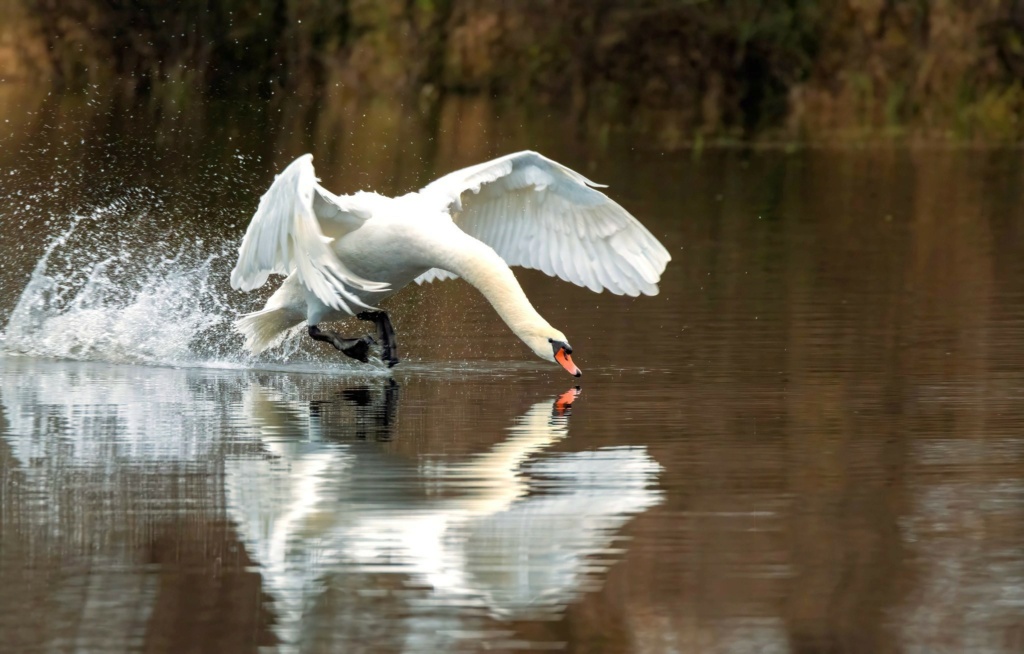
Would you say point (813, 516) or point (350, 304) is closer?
point (813, 516)

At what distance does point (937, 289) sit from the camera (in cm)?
1450

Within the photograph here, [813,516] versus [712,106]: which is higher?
[712,106]

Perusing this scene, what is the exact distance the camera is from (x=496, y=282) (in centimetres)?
1023

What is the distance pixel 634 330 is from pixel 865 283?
2774mm

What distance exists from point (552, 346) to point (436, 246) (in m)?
0.96

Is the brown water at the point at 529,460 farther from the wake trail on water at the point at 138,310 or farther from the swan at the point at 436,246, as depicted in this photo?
the swan at the point at 436,246

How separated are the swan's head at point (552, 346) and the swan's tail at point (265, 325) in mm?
2089

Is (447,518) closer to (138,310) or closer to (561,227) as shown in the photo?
(561,227)

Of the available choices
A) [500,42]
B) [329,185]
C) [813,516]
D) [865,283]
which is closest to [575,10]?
[500,42]

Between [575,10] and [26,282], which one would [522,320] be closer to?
[26,282]

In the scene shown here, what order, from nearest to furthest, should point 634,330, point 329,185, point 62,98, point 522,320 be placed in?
1. point 522,320
2. point 634,330
3. point 329,185
4. point 62,98

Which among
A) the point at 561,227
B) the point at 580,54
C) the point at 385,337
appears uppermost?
the point at 580,54

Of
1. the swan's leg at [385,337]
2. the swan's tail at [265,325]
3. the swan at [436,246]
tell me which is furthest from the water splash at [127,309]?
the swan's leg at [385,337]

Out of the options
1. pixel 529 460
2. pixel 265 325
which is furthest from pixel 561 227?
pixel 529 460
